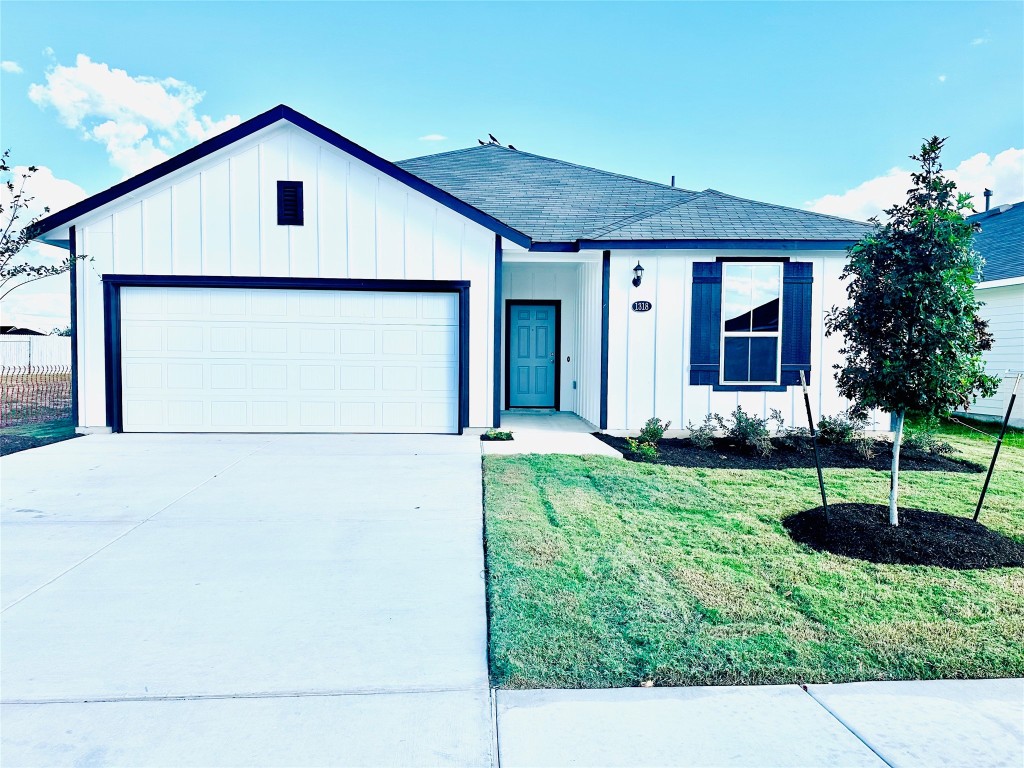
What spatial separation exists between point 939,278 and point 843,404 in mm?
5833

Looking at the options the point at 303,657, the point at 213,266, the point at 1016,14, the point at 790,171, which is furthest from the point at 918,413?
the point at 790,171

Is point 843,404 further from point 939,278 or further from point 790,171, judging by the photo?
point 790,171

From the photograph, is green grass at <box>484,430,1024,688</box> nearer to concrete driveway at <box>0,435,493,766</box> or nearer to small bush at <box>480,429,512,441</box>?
concrete driveway at <box>0,435,493,766</box>

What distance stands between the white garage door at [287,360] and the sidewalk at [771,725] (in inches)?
281

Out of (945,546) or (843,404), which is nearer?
(945,546)

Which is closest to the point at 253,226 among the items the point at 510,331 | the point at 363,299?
the point at 363,299

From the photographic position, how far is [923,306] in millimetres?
4422

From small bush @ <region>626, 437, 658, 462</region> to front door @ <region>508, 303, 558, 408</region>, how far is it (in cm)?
420

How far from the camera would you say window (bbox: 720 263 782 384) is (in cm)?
951

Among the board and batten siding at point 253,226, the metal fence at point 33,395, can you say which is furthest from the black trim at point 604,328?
the metal fence at point 33,395

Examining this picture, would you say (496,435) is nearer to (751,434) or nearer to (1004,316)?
(751,434)

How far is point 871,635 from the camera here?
316cm

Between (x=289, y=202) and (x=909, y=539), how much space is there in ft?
27.8

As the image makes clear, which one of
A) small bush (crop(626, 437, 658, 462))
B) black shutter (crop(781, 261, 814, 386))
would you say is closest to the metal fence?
small bush (crop(626, 437, 658, 462))
